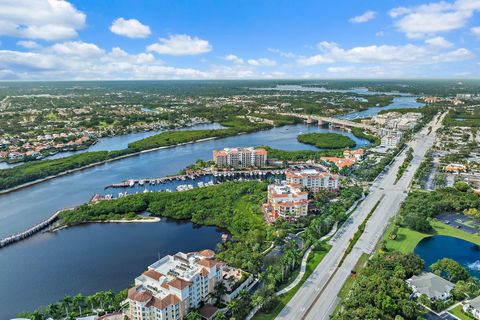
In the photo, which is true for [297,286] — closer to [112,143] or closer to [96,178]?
[96,178]

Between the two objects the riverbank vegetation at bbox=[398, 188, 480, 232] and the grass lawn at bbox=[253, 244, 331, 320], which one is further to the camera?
the riverbank vegetation at bbox=[398, 188, 480, 232]

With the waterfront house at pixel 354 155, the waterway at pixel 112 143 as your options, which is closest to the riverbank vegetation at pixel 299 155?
the waterfront house at pixel 354 155

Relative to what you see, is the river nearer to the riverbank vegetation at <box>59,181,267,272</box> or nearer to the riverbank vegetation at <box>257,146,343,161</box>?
the riverbank vegetation at <box>59,181,267,272</box>

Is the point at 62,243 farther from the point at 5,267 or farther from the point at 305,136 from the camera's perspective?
the point at 305,136

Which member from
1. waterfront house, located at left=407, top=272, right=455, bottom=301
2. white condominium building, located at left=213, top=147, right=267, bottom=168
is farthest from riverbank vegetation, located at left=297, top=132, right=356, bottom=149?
waterfront house, located at left=407, top=272, right=455, bottom=301

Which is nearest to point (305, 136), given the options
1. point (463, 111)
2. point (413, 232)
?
point (413, 232)

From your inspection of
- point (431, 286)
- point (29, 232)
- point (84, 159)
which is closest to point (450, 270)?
point (431, 286)
